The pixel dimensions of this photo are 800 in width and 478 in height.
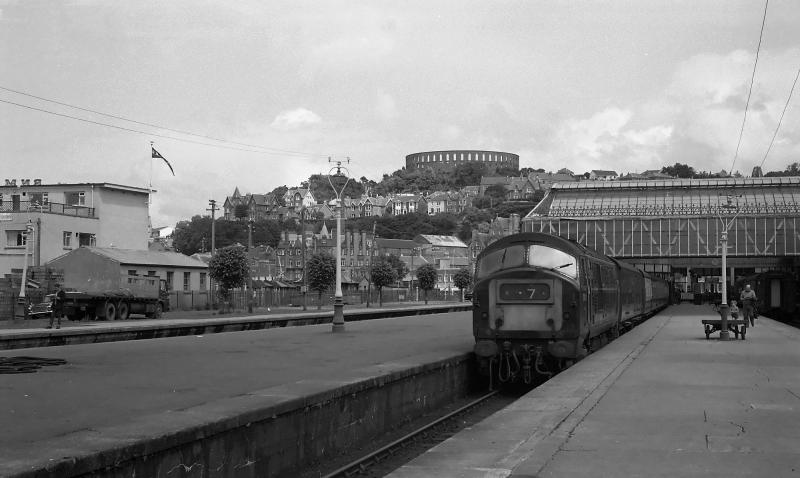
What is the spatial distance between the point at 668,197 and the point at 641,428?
8450cm

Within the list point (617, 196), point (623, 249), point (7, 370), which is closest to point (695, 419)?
point (7, 370)

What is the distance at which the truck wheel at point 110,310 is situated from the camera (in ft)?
142

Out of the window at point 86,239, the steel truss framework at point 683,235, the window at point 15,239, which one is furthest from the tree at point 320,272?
the steel truss framework at point 683,235

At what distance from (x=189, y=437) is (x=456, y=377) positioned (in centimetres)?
1164

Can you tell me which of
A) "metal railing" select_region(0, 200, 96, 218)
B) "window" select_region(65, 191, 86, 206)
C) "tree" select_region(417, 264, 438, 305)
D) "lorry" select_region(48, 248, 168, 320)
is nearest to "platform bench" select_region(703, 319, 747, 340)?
"lorry" select_region(48, 248, 168, 320)

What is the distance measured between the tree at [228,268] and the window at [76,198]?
54.9ft

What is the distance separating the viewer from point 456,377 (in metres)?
20.1

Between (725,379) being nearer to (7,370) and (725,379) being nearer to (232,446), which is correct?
(232,446)

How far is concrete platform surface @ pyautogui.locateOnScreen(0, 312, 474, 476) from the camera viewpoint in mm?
9750

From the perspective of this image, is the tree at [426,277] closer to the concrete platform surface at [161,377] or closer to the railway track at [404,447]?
the concrete platform surface at [161,377]

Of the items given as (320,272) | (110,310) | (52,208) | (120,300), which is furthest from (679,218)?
(110,310)

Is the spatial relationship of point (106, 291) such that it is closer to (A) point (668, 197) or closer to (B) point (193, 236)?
(A) point (668, 197)

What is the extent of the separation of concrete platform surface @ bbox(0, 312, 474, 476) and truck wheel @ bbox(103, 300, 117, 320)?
51.3 feet

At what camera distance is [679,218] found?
80.6 metres
